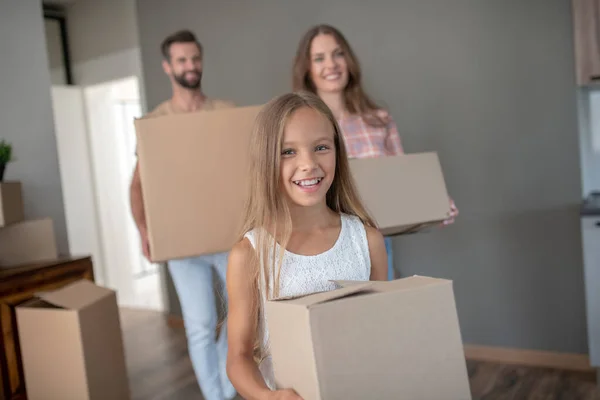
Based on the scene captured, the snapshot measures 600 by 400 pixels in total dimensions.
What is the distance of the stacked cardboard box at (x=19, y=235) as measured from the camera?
2379 mm

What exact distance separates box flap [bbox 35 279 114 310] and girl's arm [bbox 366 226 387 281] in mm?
1178

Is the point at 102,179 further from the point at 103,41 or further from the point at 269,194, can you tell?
the point at 269,194

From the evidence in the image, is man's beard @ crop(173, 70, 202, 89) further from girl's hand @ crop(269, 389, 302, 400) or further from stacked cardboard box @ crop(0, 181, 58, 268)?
girl's hand @ crop(269, 389, 302, 400)

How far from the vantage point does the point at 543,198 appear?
2.54 metres

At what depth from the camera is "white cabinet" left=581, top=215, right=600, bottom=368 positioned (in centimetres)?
221

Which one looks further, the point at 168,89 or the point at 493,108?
the point at 168,89

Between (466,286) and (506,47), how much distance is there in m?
1.08

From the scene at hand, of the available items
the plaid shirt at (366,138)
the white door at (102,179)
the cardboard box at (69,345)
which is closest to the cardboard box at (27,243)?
the cardboard box at (69,345)

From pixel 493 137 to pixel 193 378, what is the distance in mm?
1756

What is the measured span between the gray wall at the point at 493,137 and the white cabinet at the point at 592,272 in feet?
0.89

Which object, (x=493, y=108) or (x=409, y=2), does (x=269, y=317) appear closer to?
(x=493, y=108)

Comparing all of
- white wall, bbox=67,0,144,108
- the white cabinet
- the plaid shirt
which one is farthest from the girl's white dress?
white wall, bbox=67,0,144,108

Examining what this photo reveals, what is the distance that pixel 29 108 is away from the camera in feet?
9.30

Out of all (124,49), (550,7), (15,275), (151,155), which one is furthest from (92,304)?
(124,49)
